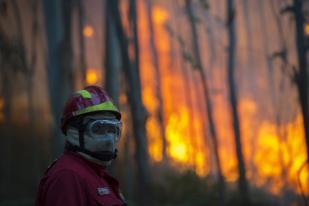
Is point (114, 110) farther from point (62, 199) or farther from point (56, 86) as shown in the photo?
point (56, 86)

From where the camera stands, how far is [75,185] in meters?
2.64

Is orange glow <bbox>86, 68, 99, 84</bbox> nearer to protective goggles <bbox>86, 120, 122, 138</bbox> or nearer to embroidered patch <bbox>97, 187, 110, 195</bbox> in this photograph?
protective goggles <bbox>86, 120, 122, 138</bbox>

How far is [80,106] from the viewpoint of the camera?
2.85m

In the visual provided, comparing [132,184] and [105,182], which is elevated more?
[105,182]

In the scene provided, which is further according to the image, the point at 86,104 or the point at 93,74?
the point at 93,74

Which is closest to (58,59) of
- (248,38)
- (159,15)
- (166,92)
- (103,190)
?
(103,190)

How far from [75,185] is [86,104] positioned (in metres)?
0.42

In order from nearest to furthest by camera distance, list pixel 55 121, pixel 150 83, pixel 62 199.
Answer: pixel 62 199 → pixel 55 121 → pixel 150 83

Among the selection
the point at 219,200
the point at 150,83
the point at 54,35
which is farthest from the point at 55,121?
the point at 150,83

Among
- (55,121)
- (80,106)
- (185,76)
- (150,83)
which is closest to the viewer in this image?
(80,106)

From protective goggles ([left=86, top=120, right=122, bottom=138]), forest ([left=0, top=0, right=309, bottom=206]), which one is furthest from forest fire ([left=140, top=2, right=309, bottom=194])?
protective goggles ([left=86, top=120, right=122, bottom=138])

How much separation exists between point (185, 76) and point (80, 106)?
31417mm

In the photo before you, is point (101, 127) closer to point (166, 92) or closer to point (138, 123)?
point (138, 123)

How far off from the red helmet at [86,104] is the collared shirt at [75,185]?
0.19m
